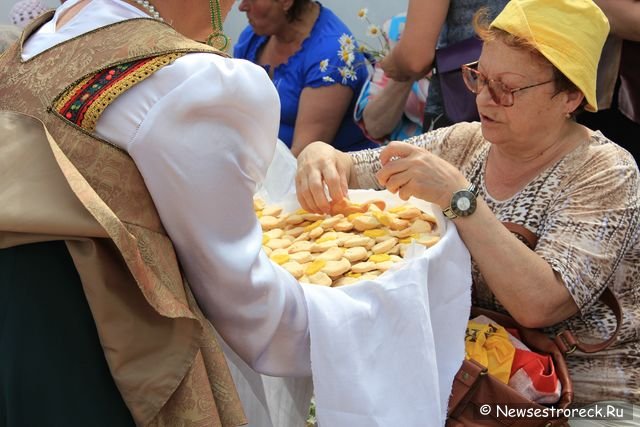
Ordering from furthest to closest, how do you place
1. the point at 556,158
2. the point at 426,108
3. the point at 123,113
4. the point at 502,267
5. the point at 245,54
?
the point at 245,54
the point at 426,108
the point at 556,158
the point at 502,267
the point at 123,113

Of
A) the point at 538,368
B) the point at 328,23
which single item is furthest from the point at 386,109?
the point at 538,368

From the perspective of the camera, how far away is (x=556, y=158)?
197 cm

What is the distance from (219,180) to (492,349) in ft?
2.73

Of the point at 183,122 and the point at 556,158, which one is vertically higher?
the point at 183,122

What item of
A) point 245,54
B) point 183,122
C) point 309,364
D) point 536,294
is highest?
point 183,122

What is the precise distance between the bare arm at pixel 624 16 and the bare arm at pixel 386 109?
809mm

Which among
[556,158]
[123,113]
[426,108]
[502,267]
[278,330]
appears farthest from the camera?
[426,108]

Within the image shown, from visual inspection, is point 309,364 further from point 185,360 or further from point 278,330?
point 185,360

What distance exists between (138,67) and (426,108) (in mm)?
1992

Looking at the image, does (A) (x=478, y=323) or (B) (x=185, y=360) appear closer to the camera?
(B) (x=185, y=360)

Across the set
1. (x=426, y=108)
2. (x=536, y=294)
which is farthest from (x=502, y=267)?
(x=426, y=108)

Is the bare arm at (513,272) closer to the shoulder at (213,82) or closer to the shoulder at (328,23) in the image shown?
the shoulder at (213,82)

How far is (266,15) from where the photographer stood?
3.55 metres

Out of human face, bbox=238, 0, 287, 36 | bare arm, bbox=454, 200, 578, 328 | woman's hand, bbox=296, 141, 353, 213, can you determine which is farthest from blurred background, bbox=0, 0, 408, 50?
bare arm, bbox=454, 200, 578, 328
